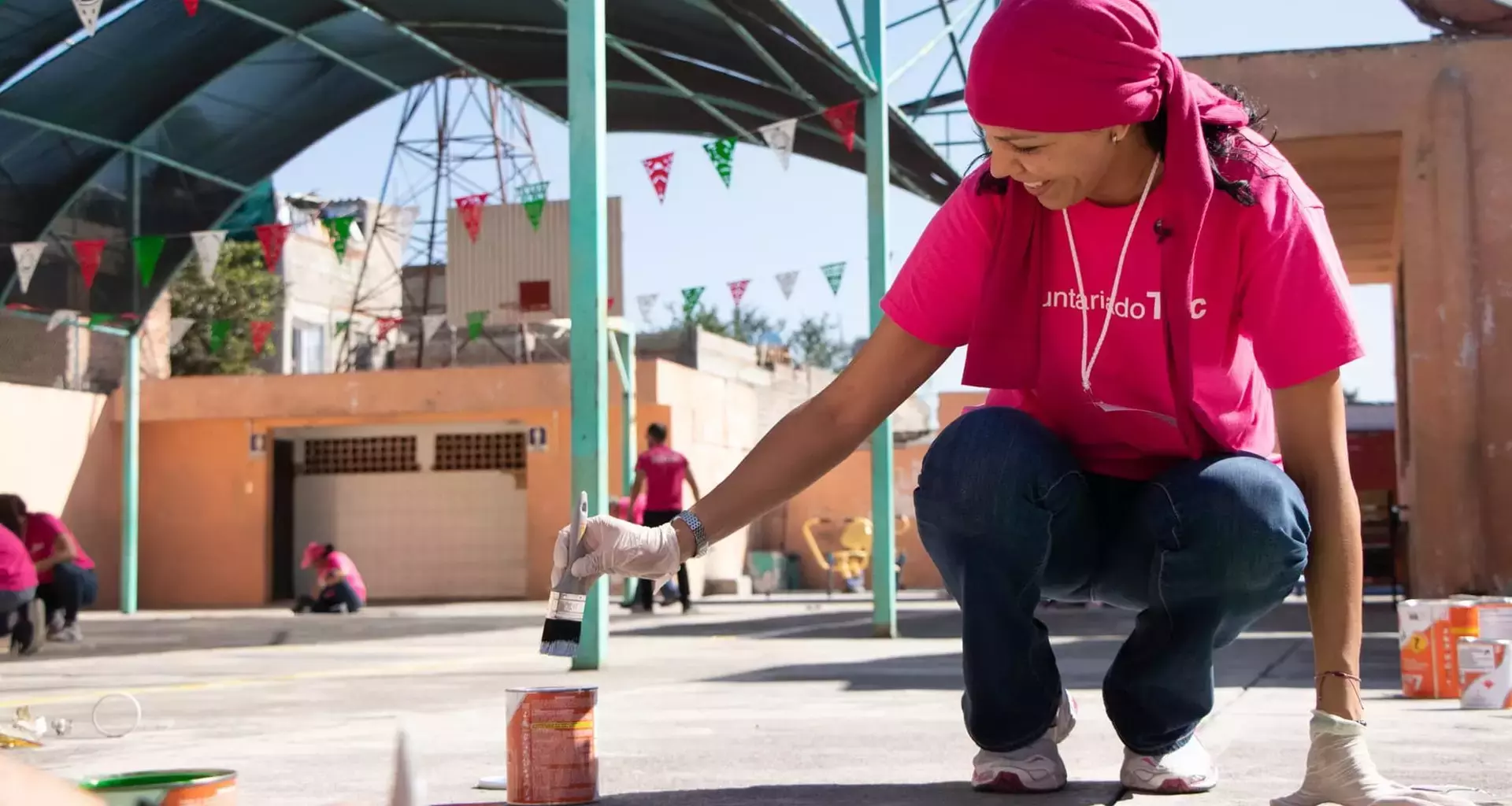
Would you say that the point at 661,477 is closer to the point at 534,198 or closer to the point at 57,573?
the point at 534,198

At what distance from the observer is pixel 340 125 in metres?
15.4

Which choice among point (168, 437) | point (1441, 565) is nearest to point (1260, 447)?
point (1441, 565)

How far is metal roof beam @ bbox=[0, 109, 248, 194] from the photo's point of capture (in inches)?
535

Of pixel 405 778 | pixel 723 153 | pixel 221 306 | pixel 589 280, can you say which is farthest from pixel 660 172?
pixel 221 306

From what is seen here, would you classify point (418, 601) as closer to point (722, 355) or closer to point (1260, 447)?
point (722, 355)

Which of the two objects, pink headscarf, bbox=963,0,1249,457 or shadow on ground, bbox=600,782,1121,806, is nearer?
pink headscarf, bbox=963,0,1249,457

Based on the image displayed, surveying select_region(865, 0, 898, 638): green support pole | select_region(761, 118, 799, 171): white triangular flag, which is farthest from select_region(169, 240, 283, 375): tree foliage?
select_region(865, 0, 898, 638): green support pole

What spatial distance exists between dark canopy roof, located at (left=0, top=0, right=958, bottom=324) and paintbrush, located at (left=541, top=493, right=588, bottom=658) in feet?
26.3

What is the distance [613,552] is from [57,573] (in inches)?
402

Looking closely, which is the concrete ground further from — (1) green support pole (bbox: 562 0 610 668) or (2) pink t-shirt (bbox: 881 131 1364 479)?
(2) pink t-shirt (bbox: 881 131 1364 479)

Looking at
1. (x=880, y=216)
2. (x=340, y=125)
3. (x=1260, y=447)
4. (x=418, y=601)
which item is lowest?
(x=418, y=601)

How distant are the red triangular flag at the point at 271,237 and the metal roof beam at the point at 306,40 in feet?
6.75

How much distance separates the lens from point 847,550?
85.9ft

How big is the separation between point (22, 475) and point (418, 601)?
18.3 ft
